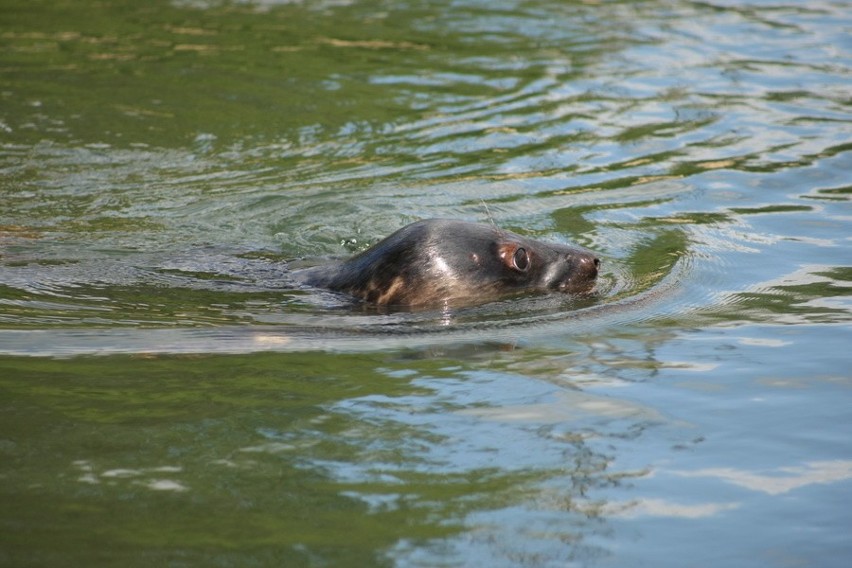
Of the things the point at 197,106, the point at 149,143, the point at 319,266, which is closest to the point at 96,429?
the point at 319,266

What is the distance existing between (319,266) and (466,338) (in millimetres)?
1564

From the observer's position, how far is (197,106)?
11.0m

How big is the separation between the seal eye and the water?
0.97ft

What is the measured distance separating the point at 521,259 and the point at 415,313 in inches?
29.0

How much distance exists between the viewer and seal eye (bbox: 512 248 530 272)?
6551 mm

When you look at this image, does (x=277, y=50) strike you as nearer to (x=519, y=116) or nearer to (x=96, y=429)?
(x=519, y=116)

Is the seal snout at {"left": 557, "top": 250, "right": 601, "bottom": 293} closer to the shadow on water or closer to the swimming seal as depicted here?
the swimming seal

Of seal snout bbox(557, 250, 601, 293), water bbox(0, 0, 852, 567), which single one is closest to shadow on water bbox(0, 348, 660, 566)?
water bbox(0, 0, 852, 567)

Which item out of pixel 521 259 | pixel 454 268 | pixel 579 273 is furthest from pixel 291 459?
pixel 579 273

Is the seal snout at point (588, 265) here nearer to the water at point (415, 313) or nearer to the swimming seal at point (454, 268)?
the swimming seal at point (454, 268)

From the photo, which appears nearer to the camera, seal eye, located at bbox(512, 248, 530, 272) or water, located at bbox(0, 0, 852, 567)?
water, located at bbox(0, 0, 852, 567)

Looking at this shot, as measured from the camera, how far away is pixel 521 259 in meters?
6.58

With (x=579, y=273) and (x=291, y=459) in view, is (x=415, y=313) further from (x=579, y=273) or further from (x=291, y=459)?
(x=291, y=459)

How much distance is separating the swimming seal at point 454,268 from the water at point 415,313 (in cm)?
17
